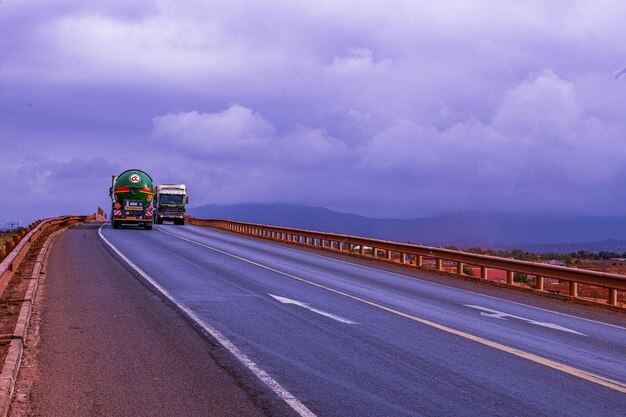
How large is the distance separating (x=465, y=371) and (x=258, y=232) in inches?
1545

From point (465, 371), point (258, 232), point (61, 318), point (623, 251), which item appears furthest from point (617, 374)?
point (623, 251)

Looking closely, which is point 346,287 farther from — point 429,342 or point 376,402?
point 376,402

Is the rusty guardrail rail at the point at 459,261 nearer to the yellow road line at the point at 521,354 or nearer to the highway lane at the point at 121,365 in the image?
the yellow road line at the point at 521,354

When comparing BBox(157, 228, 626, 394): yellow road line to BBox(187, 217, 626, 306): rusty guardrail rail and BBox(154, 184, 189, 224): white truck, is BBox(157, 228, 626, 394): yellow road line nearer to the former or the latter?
BBox(187, 217, 626, 306): rusty guardrail rail

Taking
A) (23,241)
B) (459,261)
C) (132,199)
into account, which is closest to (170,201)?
(132,199)

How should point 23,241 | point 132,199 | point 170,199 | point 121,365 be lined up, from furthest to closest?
point 170,199 < point 132,199 < point 23,241 < point 121,365

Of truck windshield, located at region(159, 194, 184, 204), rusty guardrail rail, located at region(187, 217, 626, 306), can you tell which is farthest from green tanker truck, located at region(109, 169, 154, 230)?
truck windshield, located at region(159, 194, 184, 204)

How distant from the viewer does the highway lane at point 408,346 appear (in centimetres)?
661

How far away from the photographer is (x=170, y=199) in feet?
193

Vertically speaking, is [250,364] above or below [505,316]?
above

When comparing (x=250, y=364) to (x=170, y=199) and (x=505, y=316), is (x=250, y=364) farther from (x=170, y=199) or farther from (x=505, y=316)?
(x=170, y=199)

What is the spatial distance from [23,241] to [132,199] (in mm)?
24413

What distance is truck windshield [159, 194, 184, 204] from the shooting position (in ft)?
193

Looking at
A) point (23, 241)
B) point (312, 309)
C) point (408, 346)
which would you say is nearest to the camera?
point (408, 346)
